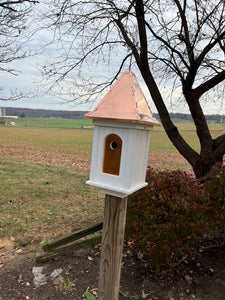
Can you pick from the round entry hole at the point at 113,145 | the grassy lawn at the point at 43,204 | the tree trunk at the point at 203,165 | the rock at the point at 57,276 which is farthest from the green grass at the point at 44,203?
the round entry hole at the point at 113,145

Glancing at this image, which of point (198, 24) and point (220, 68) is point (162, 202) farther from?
point (220, 68)

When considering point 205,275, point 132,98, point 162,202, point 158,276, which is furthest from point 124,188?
point 205,275

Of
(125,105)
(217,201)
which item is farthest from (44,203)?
(125,105)

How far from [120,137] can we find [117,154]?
147mm

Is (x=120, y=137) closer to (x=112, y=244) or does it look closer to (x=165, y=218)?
(x=112, y=244)

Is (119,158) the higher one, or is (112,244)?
(119,158)

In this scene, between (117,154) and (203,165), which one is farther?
(203,165)

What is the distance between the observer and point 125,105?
1671mm

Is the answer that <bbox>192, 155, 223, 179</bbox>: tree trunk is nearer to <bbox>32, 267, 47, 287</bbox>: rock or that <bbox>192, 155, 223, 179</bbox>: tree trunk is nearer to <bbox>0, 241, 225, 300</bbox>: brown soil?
<bbox>0, 241, 225, 300</bbox>: brown soil

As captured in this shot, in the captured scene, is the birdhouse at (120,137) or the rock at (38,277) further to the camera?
the rock at (38,277)

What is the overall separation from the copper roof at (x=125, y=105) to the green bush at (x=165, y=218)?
4.74 feet

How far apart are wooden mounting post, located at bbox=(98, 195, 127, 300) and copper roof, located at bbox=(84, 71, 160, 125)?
0.71 metres

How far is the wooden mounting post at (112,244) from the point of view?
76.6 inches

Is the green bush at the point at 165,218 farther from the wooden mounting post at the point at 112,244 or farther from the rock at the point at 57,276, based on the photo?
the rock at the point at 57,276
